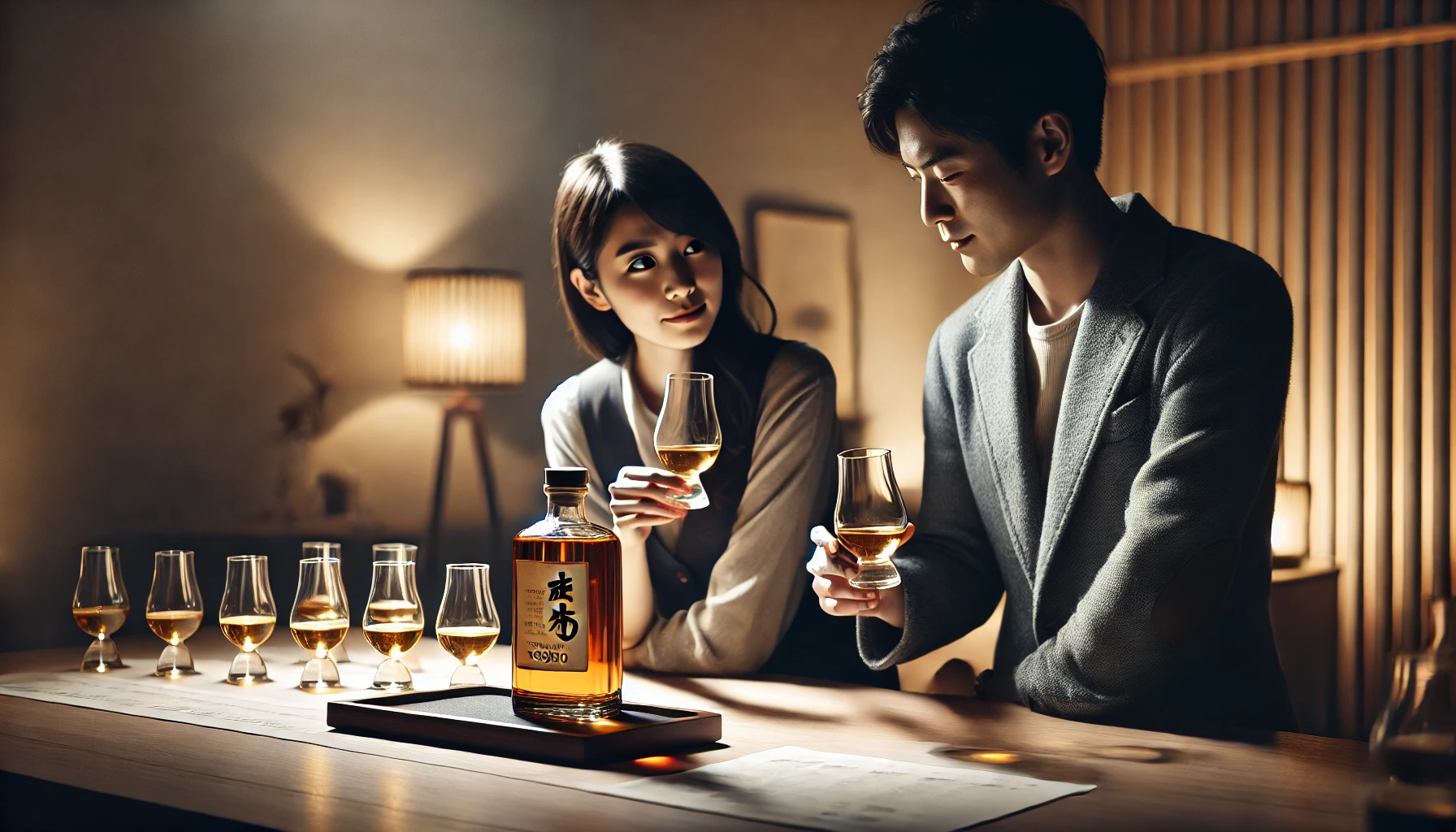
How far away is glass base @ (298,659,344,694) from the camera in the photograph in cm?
172

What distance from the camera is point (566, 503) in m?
1.32

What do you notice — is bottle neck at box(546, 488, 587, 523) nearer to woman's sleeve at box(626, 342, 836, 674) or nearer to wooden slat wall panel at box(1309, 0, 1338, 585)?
woman's sleeve at box(626, 342, 836, 674)

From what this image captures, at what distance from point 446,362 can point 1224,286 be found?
5.35ft

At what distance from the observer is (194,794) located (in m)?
1.14

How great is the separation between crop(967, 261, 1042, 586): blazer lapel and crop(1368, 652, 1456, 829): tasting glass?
92 cm

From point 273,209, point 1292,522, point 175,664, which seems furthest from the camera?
point 1292,522

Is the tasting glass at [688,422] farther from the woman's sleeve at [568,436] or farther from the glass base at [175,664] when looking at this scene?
the glass base at [175,664]

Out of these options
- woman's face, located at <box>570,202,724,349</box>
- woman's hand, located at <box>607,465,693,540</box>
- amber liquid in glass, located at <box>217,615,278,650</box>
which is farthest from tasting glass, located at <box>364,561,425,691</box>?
woman's face, located at <box>570,202,724,349</box>

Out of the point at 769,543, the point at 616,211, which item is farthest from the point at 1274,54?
the point at 769,543

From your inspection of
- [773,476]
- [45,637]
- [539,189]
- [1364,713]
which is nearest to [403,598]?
[773,476]

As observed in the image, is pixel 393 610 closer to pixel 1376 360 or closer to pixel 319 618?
pixel 319 618

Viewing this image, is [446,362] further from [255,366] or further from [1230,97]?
[1230,97]

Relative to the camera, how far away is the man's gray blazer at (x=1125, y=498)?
154 centimetres

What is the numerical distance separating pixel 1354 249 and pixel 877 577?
9.46 feet
